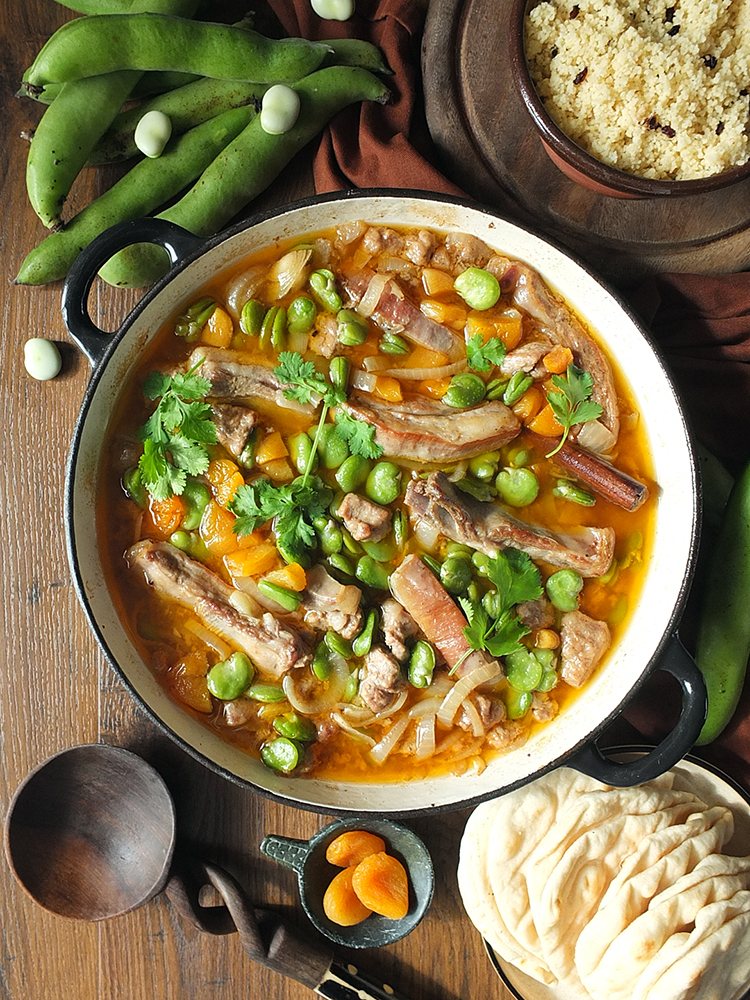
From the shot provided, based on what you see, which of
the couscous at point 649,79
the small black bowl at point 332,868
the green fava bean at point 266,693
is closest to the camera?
the couscous at point 649,79

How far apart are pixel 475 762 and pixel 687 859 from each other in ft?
3.20

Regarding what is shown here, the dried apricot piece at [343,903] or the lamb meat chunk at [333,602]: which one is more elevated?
the lamb meat chunk at [333,602]

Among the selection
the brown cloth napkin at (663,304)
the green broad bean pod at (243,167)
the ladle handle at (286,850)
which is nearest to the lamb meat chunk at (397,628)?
the ladle handle at (286,850)

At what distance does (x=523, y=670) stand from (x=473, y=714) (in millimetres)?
283

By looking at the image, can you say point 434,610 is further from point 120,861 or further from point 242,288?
point 120,861

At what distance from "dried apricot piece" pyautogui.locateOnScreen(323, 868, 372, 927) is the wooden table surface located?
11.7 inches

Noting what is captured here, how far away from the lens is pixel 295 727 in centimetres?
354

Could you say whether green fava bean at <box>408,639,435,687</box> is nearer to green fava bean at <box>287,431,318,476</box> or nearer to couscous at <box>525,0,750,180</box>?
green fava bean at <box>287,431,318,476</box>

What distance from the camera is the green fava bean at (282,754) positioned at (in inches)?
140

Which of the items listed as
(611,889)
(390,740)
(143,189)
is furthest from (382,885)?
(143,189)

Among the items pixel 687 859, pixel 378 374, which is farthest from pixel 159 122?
pixel 687 859

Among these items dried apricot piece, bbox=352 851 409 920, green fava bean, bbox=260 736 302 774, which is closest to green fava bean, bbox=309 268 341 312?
green fava bean, bbox=260 736 302 774

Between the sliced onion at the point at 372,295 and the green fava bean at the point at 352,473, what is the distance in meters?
0.63

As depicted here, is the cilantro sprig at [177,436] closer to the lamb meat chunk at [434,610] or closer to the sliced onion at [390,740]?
the lamb meat chunk at [434,610]
